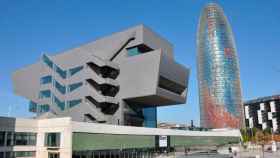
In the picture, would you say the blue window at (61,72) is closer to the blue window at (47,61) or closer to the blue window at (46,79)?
the blue window at (47,61)

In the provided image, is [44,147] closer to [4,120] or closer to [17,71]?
[4,120]

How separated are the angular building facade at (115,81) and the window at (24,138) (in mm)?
15241

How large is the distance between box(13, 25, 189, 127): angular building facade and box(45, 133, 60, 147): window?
16.7m

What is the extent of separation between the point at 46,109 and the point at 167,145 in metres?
37.3

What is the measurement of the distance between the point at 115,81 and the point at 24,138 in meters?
30.8

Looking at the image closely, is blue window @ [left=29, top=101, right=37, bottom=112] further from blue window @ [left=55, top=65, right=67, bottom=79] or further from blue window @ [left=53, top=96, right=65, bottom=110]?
blue window @ [left=55, top=65, right=67, bottom=79]

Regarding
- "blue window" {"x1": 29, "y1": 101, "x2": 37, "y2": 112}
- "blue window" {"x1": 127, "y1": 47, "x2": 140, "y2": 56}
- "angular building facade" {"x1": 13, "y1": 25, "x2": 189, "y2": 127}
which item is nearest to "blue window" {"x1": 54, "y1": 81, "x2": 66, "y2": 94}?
"angular building facade" {"x1": 13, "y1": 25, "x2": 189, "y2": 127}

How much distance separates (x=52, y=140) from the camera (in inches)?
2186

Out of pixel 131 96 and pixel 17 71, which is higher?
pixel 17 71

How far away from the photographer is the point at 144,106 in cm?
9006

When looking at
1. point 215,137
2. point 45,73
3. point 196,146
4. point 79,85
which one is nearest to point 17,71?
point 45,73

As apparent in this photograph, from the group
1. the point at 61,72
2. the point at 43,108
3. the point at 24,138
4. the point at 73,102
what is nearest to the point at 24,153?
the point at 24,138

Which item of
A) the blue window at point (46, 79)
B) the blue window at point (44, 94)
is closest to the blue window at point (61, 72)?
the blue window at point (46, 79)

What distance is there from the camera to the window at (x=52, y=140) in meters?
54.7
